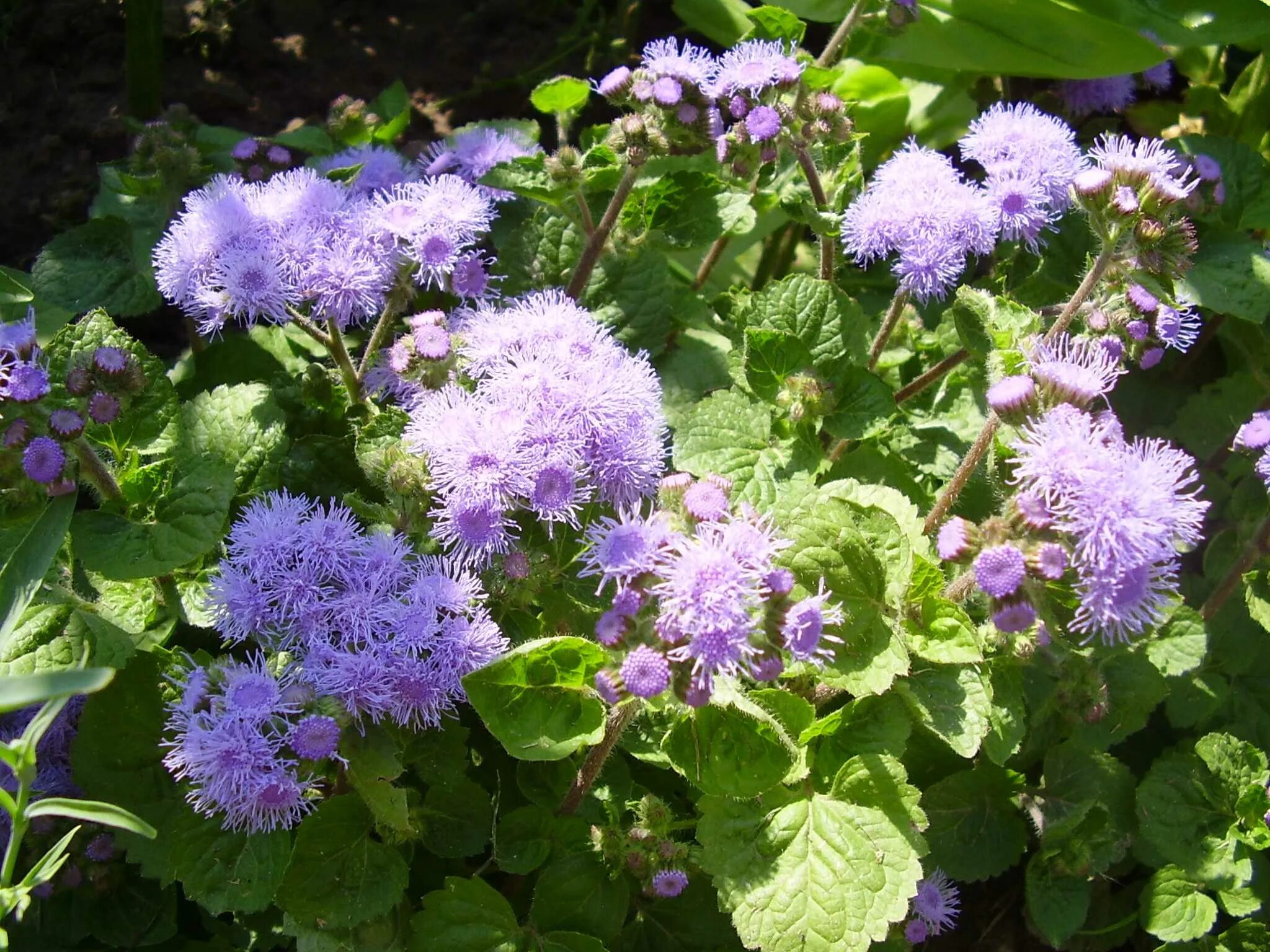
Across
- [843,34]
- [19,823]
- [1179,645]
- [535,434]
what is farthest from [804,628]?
[843,34]

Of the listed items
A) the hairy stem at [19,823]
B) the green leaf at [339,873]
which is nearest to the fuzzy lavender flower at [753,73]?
the green leaf at [339,873]

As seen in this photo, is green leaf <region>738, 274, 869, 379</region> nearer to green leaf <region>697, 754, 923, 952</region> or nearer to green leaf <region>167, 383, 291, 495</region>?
green leaf <region>697, 754, 923, 952</region>

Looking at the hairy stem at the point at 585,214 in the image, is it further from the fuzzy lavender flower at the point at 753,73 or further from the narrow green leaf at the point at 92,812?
the narrow green leaf at the point at 92,812

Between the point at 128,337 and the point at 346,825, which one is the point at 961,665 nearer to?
the point at 346,825

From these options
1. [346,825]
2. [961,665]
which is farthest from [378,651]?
[961,665]

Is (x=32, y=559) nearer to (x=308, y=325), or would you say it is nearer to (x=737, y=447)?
(x=308, y=325)

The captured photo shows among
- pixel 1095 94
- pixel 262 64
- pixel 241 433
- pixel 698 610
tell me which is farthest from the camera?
pixel 262 64

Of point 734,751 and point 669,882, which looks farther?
point 669,882

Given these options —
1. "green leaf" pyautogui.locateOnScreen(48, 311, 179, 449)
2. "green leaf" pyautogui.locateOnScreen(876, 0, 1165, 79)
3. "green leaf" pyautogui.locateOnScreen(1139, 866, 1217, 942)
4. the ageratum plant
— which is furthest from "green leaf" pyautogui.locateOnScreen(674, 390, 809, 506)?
"green leaf" pyautogui.locateOnScreen(876, 0, 1165, 79)
